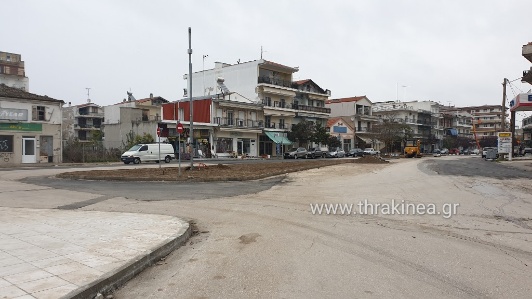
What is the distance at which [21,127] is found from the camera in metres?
37.1

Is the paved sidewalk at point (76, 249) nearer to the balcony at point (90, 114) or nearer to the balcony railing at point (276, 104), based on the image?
the balcony railing at point (276, 104)

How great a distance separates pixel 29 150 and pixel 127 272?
37862mm

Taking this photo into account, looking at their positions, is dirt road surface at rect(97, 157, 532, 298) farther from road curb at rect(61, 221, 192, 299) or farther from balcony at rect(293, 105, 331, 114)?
balcony at rect(293, 105, 331, 114)

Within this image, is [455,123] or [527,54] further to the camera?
[455,123]

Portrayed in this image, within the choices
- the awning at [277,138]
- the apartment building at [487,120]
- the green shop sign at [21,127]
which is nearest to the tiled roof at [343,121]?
the awning at [277,138]

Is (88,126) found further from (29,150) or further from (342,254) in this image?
(342,254)

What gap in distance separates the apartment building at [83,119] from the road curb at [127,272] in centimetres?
7340

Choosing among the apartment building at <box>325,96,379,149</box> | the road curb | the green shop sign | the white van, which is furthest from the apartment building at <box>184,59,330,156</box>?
the road curb

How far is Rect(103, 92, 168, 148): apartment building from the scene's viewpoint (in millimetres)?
48344

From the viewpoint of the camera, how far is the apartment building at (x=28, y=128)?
119 ft

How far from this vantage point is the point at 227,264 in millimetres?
5918

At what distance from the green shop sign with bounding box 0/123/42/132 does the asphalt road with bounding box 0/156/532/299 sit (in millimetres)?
26703

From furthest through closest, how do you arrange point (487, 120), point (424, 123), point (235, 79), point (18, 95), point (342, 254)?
point (487, 120) → point (424, 123) → point (235, 79) → point (18, 95) → point (342, 254)

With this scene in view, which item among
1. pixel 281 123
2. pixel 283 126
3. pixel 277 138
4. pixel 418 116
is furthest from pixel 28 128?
pixel 418 116
